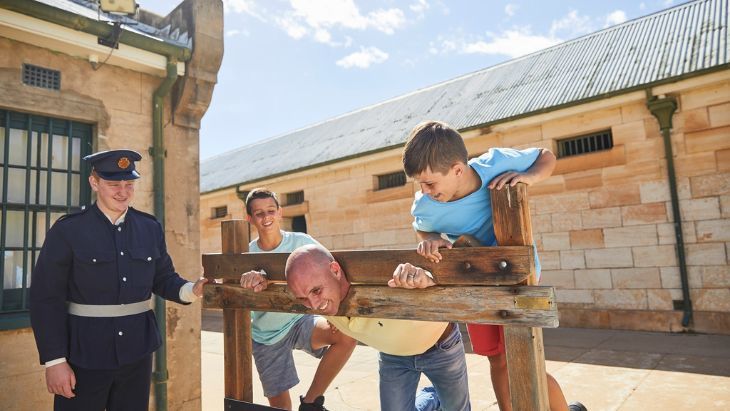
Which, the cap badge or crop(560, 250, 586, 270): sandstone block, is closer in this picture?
the cap badge

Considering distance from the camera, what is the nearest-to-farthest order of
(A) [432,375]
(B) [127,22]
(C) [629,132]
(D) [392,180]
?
(A) [432,375]
(B) [127,22]
(C) [629,132]
(D) [392,180]

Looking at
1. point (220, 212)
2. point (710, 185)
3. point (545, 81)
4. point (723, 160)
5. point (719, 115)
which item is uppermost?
point (545, 81)

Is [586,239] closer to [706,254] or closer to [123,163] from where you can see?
[706,254]

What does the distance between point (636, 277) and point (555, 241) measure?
1458mm

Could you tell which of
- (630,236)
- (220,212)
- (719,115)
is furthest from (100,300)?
(220,212)

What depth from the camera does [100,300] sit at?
2705 millimetres

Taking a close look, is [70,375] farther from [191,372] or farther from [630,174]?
[630,174]

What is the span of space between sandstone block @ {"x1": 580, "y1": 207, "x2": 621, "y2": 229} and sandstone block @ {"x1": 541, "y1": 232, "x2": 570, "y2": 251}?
415 millimetres

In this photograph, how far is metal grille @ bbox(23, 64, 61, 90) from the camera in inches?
162

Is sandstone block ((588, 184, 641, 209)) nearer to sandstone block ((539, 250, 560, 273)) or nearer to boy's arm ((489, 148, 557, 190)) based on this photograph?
sandstone block ((539, 250, 560, 273))

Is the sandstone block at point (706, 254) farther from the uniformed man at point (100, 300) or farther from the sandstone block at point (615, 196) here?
the uniformed man at point (100, 300)

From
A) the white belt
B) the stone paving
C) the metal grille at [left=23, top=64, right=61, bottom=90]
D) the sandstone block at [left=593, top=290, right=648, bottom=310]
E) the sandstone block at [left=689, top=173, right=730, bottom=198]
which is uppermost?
the metal grille at [left=23, top=64, right=61, bottom=90]

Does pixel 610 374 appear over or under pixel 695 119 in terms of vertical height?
under

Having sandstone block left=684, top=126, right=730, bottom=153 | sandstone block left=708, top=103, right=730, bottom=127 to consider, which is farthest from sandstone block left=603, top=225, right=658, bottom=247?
sandstone block left=708, top=103, right=730, bottom=127
